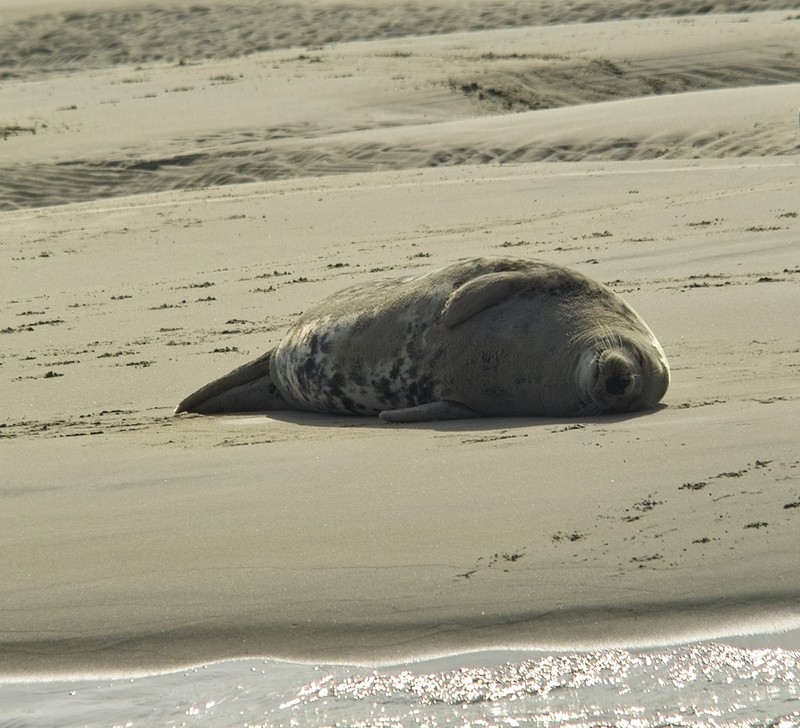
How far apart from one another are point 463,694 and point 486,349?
96.0 inches

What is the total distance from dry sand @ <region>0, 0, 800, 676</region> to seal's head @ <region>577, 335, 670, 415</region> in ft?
0.53

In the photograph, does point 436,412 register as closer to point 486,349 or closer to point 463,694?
point 486,349

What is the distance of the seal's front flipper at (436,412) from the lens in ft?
18.1

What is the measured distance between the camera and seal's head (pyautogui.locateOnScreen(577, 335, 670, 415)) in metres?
5.19

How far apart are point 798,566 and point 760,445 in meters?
0.87

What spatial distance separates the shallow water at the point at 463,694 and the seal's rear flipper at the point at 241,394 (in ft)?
9.45

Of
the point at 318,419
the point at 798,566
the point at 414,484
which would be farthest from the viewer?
the point at 318,419

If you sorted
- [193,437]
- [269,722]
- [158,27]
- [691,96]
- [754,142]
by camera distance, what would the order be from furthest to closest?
1. [158,27]
2. [691,96]
3. [754,142]
4. [193,437]
5. [269,722]

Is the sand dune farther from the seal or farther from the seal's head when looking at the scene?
the seal's head

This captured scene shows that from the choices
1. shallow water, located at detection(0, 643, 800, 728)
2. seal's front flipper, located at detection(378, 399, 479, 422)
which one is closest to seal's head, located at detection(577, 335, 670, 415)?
seal's front flipper, located at detection(378, 399, 479, 422)

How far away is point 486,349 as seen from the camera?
18.0 feet

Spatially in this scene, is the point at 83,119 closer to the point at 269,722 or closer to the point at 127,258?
the point at 127,258

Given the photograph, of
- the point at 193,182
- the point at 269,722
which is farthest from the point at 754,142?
the point at 269,722

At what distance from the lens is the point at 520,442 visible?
15.8ft
